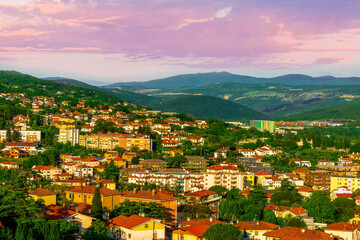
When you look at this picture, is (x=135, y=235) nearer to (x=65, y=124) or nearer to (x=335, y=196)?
(x=335, y=196)

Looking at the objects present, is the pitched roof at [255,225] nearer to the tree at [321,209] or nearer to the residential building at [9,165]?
the tree at [321,209]

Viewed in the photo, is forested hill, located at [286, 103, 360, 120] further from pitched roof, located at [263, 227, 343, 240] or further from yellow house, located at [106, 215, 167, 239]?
yellow house, located at [106, 215, 167, 239]

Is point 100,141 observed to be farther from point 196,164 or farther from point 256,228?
point 256,228

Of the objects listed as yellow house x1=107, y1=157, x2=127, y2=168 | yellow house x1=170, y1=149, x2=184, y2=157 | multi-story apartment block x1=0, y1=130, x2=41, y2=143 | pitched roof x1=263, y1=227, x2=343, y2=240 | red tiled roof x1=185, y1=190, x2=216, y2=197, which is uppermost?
multi-story apartment block x1=0, y1=130, x2=41, y2=143

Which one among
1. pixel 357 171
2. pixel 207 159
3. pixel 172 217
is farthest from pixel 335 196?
pixel 172 217

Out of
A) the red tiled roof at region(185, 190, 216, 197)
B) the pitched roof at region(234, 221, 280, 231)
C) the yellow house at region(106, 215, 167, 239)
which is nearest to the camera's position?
the yellow house at region(106, 215, 167, 239)

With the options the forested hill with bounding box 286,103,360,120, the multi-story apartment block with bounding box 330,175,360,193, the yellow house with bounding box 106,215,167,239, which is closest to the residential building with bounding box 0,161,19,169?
the yellow house with bounding box 106,215,167,239

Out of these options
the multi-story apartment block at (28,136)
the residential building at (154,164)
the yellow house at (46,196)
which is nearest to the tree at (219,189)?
the residential building at (154,164)

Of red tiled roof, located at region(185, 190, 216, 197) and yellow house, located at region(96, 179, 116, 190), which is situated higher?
yellow house, located at region(96, 179, 116, 190)
